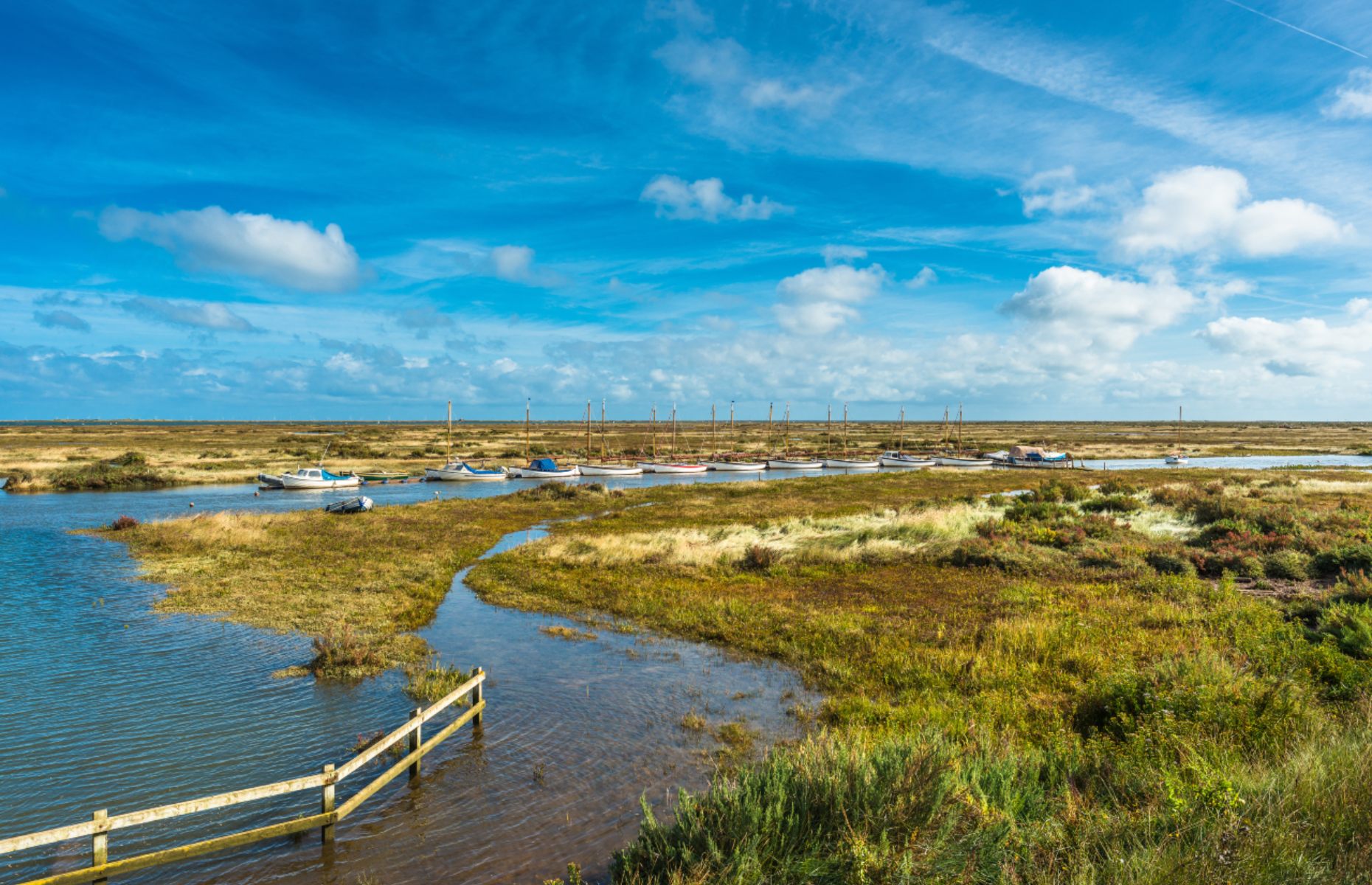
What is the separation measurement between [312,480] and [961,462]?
7873 centimetres

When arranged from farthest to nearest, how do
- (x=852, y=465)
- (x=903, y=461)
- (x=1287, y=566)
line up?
(x=903, y=461) → (x=852, y=465) → (x=1287, y=566)

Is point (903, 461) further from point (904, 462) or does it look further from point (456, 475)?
point (456, 475)

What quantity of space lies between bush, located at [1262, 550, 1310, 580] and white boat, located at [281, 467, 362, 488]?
5864cm

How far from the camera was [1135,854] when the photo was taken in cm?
584

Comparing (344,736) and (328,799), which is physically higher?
(328,799)

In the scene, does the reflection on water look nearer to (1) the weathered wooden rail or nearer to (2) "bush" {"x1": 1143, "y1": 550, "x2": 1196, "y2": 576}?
(1) the weathered wooden rail

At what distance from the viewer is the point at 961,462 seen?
96.1m

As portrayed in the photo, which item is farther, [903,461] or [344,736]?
[903,461]

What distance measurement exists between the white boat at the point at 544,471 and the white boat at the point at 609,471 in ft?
8.35

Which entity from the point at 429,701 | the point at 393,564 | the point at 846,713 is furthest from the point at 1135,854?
the point at 393,564

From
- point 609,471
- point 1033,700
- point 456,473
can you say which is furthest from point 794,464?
point 1033,700

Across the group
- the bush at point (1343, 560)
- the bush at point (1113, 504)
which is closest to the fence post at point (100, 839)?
the bush at point (1343, 560)

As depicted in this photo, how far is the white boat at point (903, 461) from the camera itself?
315 ft

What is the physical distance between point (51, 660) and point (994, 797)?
19043 millimetres
